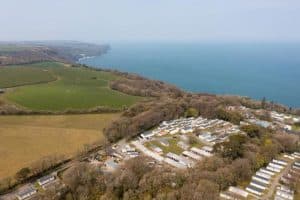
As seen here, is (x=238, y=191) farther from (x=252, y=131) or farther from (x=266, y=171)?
(x=252, y=131)

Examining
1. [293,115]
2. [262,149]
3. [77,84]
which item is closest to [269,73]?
[293,115]

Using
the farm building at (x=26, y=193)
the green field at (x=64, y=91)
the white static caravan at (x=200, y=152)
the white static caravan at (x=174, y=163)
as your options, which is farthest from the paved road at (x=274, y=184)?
the green field at (x=64, y=91)

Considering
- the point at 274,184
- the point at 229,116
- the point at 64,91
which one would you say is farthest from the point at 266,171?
the point at 64,91

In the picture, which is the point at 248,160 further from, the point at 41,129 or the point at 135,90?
the point at 135,90

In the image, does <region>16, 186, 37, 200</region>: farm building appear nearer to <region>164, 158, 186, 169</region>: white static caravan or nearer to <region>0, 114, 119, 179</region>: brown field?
<region>0, 114, 119, 179</region>: brown field

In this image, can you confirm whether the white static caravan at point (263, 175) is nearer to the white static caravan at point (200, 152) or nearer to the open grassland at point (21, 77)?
the white static caravan at point (200, 152)

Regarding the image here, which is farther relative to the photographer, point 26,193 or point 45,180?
point 45,180
